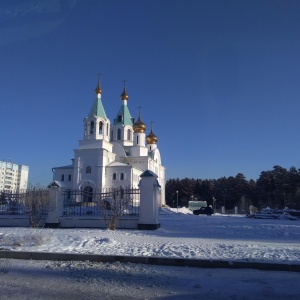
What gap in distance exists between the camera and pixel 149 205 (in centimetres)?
1440

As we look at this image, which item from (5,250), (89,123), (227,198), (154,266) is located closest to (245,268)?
(154,266)

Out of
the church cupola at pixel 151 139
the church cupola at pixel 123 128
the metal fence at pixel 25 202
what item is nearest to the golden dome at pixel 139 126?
the church cupola at pixel 123 128

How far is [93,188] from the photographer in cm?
4516

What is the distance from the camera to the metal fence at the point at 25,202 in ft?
51.0

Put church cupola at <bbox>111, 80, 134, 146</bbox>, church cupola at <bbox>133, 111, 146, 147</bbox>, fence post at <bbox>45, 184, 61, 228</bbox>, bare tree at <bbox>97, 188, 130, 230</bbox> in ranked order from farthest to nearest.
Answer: church cupola at <bbox>111, 80, 134, 146</bbox>
church cupola at <bbox>133, 111, 146, 147</bbox>
fence post at <bbox>45, 184, 61, 228</bbox>
bare tree at <bbox>97, 188, 130, 230</bbox>

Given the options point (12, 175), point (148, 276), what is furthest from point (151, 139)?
point (12, 175)

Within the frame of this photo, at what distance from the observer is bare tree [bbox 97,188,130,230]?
1423 cm

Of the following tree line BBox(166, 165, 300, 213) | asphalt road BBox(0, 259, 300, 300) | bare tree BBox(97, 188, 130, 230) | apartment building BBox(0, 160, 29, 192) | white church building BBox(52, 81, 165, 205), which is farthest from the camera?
apartment building BBox(0, 160, 29, 192)

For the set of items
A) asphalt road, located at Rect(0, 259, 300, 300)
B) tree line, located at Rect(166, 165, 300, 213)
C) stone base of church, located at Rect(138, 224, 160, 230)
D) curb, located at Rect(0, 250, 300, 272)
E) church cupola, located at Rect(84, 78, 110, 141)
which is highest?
church cupola, located at Rect(84, 78, 110, 141)

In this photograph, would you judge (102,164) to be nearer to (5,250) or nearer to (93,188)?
(93,188)

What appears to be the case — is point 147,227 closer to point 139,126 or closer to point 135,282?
point 135,282

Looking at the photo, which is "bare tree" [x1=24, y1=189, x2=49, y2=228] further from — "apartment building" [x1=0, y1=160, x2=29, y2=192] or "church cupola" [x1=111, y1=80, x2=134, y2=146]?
"apartment building" [x1=0, y1=160, x2=29, y2=192]

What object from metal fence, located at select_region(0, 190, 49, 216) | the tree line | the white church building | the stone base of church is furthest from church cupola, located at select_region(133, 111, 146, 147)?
the stone base of church

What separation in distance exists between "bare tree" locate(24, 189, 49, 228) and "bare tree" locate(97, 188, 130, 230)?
8.58 ft
